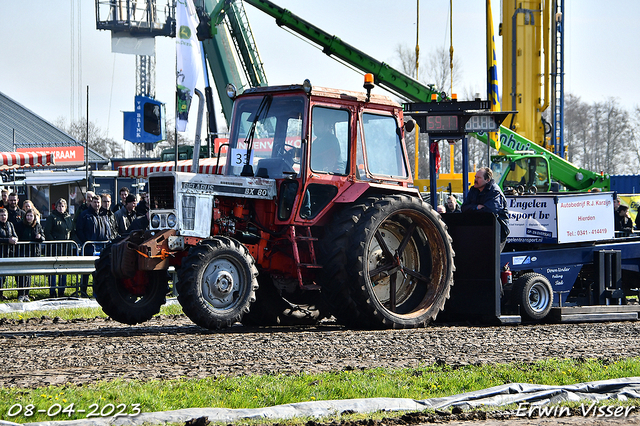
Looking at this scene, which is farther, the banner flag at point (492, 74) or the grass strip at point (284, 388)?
the banner flag at point (492, 74)

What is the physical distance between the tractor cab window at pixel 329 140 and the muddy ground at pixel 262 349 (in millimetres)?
1898

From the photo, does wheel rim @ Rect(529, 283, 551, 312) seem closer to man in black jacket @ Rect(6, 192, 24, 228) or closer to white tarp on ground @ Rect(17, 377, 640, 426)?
white tarp on ground @ Rect(17, 377, 640, 426)

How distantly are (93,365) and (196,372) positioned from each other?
928mm

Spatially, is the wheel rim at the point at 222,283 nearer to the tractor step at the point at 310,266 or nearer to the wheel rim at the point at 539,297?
the tractor step at the point at 310,266

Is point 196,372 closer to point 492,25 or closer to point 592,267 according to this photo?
point 592,267

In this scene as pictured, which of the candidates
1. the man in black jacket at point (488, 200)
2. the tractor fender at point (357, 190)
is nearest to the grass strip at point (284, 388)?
the tractor fender at point (357, 190)

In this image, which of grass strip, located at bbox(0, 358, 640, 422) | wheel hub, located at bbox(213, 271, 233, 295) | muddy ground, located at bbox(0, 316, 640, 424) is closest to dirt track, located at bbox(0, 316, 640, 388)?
muddy ground, located at bbox(0, 316, 640, 424)

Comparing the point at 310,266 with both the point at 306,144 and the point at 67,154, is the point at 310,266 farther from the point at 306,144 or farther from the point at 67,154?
the point at 67,154

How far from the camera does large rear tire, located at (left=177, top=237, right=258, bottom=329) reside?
8.28 metres

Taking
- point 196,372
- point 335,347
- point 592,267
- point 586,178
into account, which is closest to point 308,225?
point 335,347

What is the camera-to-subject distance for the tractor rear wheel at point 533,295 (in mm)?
10672

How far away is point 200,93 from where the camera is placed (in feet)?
26.2

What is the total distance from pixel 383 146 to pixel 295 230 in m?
1.62

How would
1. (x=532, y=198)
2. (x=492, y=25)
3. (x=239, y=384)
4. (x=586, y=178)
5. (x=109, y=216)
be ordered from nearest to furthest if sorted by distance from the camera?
(x=239, y=384) → (x=532, y=198) → (x=109, y=216) → (x=492, y=25) → (x=586, y=178)
